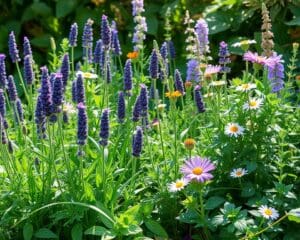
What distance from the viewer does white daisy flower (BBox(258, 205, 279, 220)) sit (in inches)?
101

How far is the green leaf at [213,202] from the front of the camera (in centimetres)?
269

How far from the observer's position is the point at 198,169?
2.54m

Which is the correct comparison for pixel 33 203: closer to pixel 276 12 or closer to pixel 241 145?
pixel 241 145

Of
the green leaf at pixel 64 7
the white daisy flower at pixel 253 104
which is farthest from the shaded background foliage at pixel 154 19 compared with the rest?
the white daisy flower at pixel 253 104

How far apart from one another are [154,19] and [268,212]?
353 cm

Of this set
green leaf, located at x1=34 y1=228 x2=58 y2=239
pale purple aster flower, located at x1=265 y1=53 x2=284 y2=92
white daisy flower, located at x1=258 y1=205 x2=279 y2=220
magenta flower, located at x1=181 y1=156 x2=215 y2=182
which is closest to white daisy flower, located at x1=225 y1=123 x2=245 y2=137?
magenta flower, located at x1=181 y1=156 x2=215 y2=182

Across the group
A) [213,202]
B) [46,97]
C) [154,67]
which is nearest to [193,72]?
[154,67]

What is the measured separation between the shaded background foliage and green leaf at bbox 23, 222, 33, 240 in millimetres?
2858

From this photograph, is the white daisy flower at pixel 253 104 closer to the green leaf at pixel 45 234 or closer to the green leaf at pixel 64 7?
the green leaf at pixel 45 234

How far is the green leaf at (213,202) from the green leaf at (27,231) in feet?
2.48

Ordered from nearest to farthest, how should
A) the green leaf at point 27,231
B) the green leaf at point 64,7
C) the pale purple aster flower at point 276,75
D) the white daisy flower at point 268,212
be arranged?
1. the white daisy flower at point 268,212
2. the green leaf at point 27,231
3. the pale purple aster flower at point 276,75
4. the green leaf at point 64,7

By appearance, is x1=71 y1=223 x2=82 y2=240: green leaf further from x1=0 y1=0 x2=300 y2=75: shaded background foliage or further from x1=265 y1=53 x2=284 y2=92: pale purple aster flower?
x1=0 y1=0 x2=300 y2=75: shaded background foliage

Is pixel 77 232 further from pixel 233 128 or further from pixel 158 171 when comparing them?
pixel 233 128

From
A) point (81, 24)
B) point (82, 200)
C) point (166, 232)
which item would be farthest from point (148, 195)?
point (81, 24)
